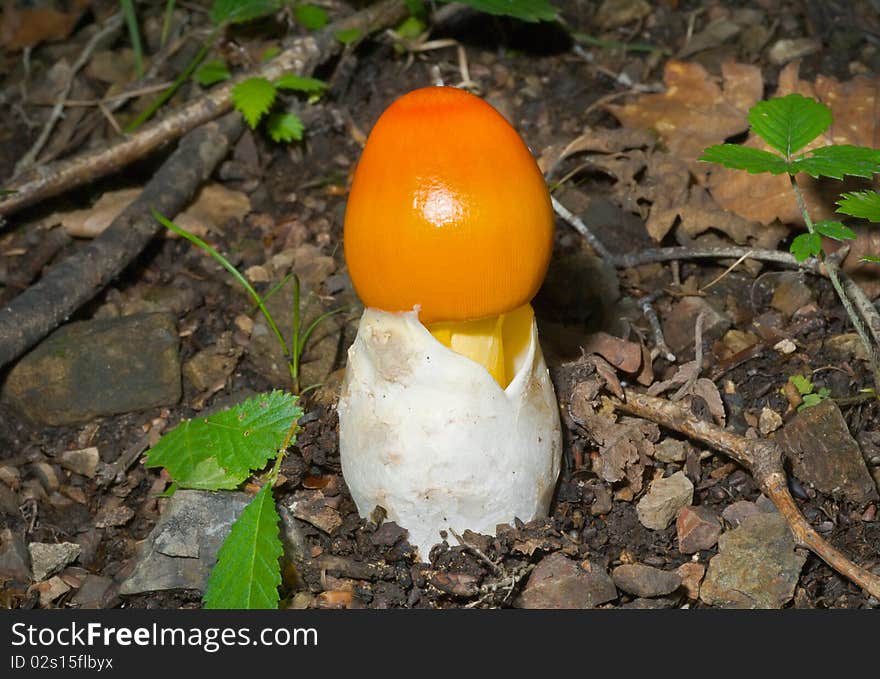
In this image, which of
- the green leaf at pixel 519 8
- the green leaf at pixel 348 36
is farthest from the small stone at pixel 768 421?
the green leaf at pixel 348 36

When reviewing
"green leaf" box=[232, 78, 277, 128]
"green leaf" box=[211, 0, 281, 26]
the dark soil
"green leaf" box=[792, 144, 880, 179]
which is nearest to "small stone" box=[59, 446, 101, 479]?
the dark soil

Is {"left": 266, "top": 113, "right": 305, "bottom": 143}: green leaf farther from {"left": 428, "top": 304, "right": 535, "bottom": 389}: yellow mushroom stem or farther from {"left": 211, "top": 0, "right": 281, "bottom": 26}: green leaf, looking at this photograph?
{"left": 428, "top": 304, "right": 535, "bottom": 389}: yellow mushroom stem

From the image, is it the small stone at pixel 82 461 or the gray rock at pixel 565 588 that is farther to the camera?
the small stone at pixel 82 461

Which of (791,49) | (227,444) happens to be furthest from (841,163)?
(227,444)

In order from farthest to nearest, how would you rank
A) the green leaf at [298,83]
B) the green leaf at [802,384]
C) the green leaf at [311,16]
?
the green leaf at [311,16] → the green leaf at [298,83] → the green leaf at [802,384]

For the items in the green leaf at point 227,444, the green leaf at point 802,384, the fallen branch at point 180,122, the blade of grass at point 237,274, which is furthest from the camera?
the fallen branch at point 180,122

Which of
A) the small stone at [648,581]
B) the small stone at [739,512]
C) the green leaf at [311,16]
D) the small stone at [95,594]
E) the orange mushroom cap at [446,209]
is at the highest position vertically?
the orange mushroom cap at [446,209]

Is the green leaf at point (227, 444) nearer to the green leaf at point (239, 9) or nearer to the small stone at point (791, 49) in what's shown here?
the green leaf at point (239, 9)
